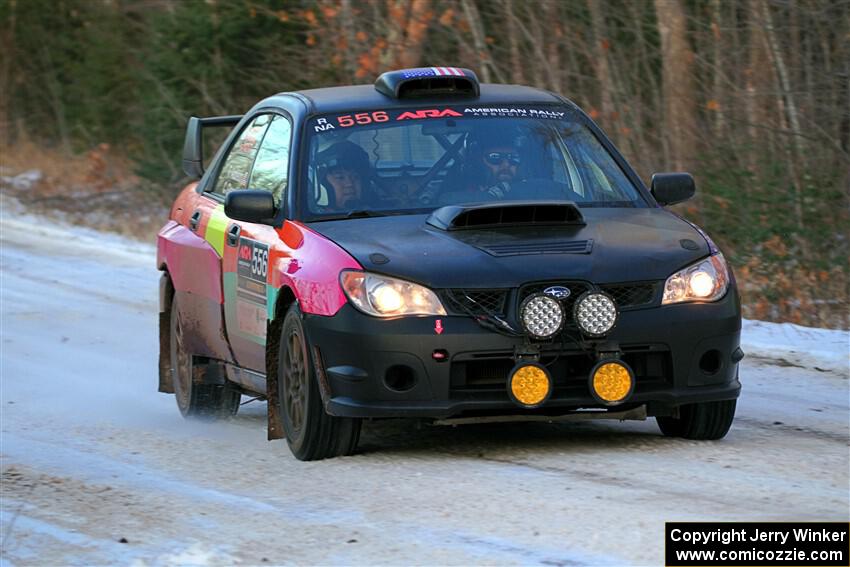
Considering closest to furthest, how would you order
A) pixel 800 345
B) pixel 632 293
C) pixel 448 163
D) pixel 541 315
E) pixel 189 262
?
pixel 541 315
pixel 632 293
pixel 448 163
pixel 189 262
pixel 800 345

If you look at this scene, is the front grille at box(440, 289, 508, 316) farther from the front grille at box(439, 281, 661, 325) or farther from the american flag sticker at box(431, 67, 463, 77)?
the american flag sticker at box(431, 67, 463, 77)

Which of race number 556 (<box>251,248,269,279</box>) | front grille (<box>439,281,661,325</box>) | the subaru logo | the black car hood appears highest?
the black car hood

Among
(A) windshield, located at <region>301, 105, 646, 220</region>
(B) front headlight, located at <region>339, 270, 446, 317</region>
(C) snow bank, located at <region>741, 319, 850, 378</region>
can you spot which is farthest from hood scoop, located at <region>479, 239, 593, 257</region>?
(C) snow bank, located at <region>741, 319, 850, 378</region>

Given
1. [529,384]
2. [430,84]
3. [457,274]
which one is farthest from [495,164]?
[529,384]

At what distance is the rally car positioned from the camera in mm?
6980

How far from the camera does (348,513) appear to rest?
6.29 metres

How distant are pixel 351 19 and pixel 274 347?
12222 millimetres

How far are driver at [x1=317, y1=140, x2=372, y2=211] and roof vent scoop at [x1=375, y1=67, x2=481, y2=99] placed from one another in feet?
1.38

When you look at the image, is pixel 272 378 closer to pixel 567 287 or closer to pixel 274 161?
pixel 274 161

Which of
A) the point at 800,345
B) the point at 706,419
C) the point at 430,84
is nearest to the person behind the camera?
the point at 706,419

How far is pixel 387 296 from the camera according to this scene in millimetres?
7020

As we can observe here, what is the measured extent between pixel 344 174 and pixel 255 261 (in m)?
0.56

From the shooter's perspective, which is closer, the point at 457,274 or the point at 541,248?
the point at 457,274

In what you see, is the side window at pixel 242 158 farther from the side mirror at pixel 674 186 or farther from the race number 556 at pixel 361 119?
the side mirror at pixel 674 186
